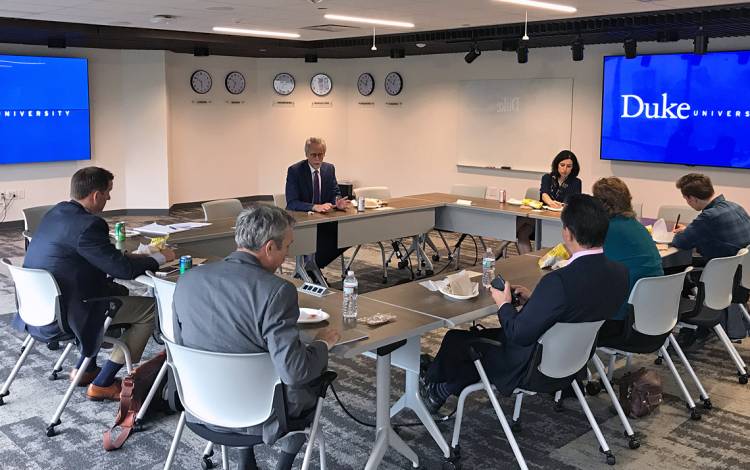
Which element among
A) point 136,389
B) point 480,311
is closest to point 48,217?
point 136,389

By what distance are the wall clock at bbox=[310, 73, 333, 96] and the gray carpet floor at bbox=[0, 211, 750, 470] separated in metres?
9.01

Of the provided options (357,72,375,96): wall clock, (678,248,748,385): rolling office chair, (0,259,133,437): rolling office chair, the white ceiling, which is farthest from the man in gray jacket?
(357,72,375,96): wall clock

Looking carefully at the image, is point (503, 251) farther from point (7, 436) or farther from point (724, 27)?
point (7, 436)

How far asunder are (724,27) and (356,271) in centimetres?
461

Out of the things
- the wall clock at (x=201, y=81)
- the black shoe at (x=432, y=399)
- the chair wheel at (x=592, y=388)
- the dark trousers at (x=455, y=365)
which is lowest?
the chair wheel at (x=592, y=388)

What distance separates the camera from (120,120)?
1158 cm

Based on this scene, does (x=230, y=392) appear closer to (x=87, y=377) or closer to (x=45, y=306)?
(x=45, y=306)

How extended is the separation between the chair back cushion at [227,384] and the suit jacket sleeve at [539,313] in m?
1.14

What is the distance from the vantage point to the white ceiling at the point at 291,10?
22.9ft

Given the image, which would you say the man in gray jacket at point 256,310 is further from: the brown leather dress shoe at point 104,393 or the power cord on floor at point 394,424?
the brown leather dress shoe at point 104,393

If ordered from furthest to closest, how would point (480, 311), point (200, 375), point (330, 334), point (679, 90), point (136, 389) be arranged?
point (679, 90), point (136, 389), point (480, 311), point (330, 334), point (200, 375)

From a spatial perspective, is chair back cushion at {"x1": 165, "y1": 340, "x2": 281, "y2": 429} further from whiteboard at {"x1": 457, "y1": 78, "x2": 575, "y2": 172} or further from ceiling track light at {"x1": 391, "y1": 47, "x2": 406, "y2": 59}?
ceiling track light at {"x1": 391, "y1": 47, "x2": 406, "y2": 59}

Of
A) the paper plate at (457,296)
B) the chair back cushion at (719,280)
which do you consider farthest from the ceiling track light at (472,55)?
the paper plate at (457,296)

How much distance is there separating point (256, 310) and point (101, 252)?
1764 millimetres
